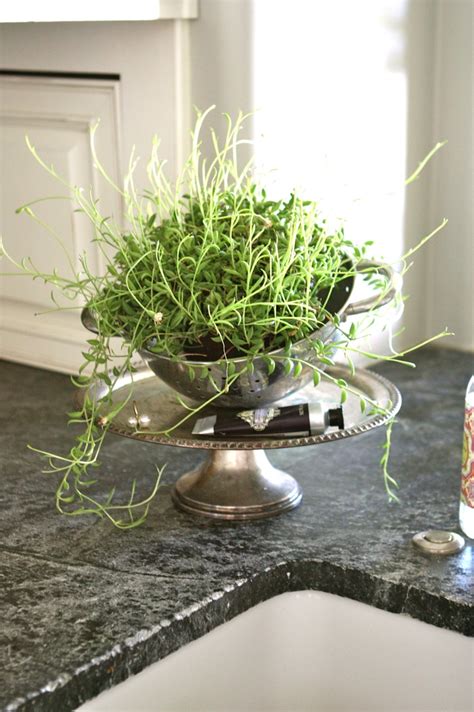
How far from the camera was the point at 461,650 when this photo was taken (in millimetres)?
929

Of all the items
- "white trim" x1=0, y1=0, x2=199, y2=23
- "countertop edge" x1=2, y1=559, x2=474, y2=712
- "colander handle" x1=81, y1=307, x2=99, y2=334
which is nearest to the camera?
"countertop edge" x1=2, y1=559, x2=474, y2=712

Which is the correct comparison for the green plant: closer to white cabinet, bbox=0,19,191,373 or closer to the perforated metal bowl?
the perforated metal bowl

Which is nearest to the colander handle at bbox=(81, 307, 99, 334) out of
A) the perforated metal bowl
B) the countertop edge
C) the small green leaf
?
the perforated metal bowl

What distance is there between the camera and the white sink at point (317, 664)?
36.4 inches

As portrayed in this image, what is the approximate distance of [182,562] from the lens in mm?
986

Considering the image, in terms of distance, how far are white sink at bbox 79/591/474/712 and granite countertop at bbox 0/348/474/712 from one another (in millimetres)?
19

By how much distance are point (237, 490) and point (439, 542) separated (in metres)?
0.21

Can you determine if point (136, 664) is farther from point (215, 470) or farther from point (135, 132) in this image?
point (135, 132)

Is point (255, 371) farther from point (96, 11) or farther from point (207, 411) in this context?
point (96, 11)

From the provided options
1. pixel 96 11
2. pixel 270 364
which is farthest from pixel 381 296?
pixel 96 11

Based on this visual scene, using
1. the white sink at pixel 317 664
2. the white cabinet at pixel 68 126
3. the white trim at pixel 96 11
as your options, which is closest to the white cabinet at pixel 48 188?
the white cabinet at pixel 68 126

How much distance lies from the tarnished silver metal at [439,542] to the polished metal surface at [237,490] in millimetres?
144

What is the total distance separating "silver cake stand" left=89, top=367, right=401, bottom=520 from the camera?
3.43 ft

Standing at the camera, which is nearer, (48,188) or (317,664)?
(317,664)
